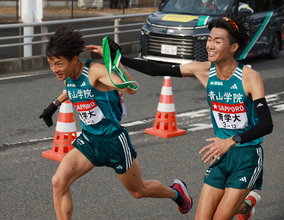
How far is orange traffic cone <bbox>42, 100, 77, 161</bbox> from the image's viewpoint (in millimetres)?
6102

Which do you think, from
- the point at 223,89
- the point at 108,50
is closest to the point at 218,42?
the point at 223,89

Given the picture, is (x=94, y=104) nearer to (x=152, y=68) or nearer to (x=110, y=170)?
(x=152, y=68)

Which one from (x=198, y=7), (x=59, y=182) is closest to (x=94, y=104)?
(x=59, y=182)

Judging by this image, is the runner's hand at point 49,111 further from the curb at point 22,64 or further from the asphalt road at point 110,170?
the curb at point 22,64

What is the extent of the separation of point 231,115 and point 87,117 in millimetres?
1163

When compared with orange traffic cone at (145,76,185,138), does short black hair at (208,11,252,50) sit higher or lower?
higher

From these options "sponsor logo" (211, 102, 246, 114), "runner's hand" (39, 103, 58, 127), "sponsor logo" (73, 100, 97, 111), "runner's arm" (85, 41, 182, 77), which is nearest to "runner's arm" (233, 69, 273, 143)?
"sponsor logo" (211, 102, 246, 114)

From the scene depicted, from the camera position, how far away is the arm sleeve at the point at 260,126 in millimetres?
3250

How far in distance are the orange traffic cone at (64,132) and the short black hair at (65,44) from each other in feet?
7.86

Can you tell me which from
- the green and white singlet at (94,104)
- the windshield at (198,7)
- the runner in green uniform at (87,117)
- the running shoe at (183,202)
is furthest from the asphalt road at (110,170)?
the windshield at (198,7)

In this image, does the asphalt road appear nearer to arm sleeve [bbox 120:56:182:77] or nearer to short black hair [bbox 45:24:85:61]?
arm sleeve [bbox 120:56:182:77]

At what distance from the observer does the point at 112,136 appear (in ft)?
13.0

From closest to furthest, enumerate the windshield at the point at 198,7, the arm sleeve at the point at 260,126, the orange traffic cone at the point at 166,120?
the arm sleeve at the point at 260,126 → the orange traffic cone at the point at 166,120 → the windshield at the point at 198,7

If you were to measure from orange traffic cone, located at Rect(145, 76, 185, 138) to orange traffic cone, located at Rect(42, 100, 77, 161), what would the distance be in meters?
1.50
